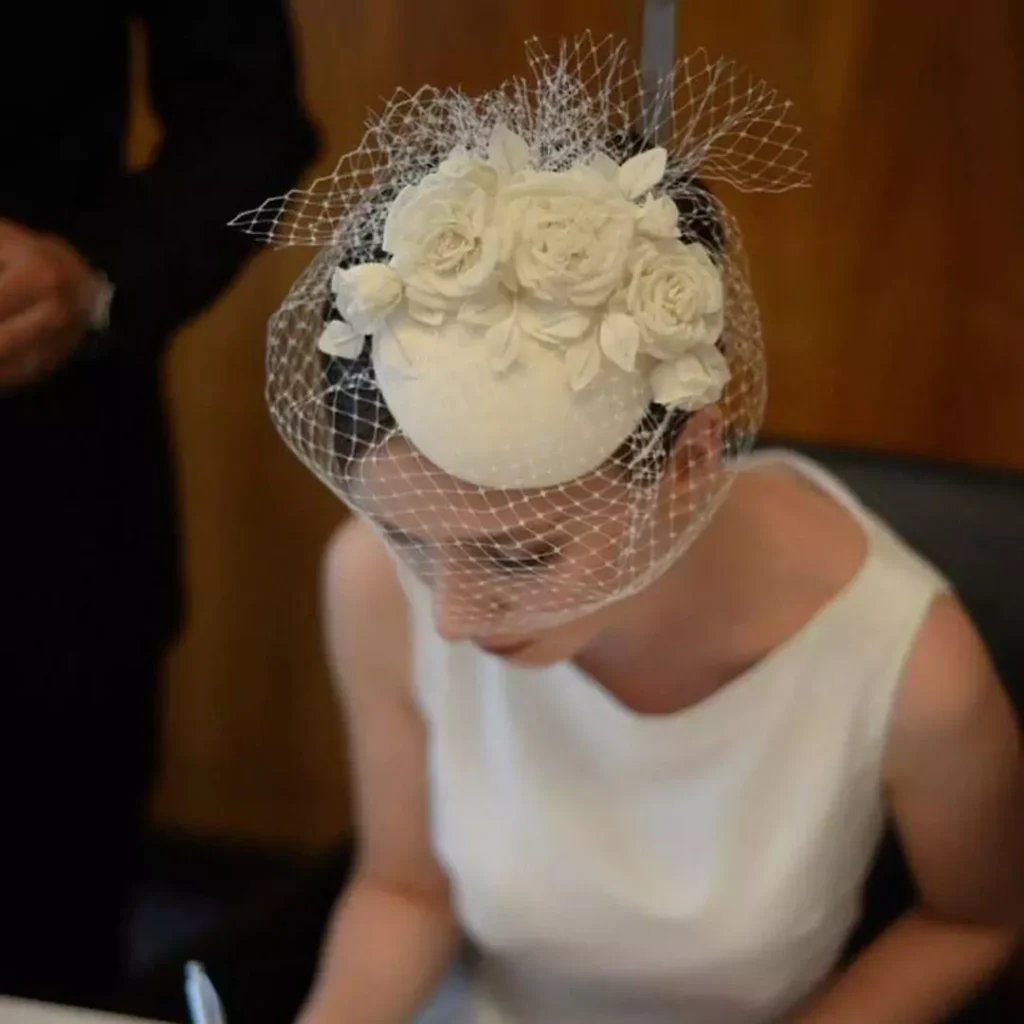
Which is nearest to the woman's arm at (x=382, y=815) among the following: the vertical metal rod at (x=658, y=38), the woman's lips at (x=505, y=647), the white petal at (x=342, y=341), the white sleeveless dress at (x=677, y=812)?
the white sleeveless dress at (x=677, y=812)

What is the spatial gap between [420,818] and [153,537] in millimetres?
312

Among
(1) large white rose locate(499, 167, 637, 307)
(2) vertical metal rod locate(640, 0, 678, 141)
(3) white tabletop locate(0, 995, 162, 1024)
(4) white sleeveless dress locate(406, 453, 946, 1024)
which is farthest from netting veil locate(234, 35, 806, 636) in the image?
(2) vertical metal rod locate(640, 0, 678, 141)

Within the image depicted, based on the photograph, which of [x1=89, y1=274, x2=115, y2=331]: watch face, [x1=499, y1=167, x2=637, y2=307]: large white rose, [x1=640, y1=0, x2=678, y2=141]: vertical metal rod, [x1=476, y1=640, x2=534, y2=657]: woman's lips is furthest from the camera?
[x1=640, y1=0, x2=678, y2=141]: vertical metal rod

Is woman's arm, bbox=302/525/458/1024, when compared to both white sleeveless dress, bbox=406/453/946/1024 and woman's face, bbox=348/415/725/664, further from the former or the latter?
woman's face, bbox=348/415/725/664

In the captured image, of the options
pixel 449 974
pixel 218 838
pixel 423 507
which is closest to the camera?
pixel 423 507

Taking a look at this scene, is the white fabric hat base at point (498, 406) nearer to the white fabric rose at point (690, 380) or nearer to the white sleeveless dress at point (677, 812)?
the white fabric rose at point (690, 380)

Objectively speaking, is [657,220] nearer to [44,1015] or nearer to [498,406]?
[498,406]

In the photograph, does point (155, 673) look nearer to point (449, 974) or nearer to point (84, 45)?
point (449, 974)

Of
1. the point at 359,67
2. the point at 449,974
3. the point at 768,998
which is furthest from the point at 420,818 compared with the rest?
the point at 359,67

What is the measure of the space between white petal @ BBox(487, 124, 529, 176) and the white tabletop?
1.44 ft

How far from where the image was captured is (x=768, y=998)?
897 mm

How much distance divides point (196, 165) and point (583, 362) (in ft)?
1.37

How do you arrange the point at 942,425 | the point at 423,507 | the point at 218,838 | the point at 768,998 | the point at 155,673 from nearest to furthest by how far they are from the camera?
the point at 423,507 → the point at 768,998 → the point at 155,673 → the point at 942,425 → the point at 218,838

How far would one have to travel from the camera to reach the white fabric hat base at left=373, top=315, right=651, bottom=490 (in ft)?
2.19
